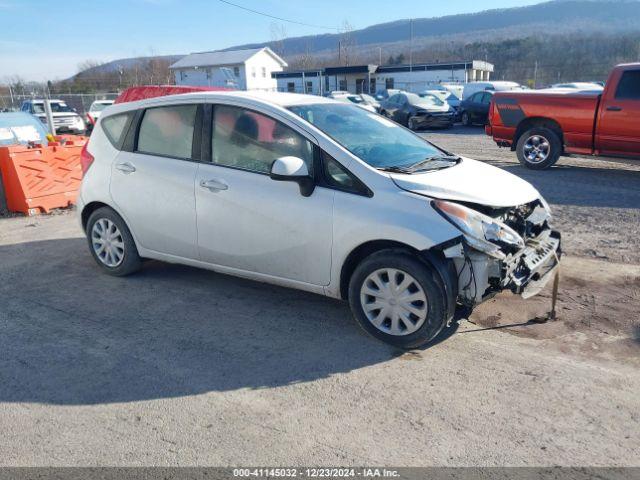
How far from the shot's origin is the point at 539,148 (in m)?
11.2

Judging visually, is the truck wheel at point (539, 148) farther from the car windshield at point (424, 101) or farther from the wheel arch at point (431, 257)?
the car windshield at point (424, 101)

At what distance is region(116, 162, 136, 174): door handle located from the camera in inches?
209

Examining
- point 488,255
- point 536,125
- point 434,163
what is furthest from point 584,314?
point 536,125

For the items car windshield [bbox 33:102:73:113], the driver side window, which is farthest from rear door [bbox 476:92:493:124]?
the driver side window

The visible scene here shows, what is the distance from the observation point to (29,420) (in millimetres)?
3301

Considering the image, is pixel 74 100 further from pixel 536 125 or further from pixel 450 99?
pixel 536 125

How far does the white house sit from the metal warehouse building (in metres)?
8.66

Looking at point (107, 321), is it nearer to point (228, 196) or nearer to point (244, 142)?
point (228, 196)

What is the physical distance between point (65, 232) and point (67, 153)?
6.90 feet

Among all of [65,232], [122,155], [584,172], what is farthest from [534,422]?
[584,172]

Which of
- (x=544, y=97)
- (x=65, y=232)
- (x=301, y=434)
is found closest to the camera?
(x=301, y=434)

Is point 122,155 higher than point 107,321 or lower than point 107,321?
higher

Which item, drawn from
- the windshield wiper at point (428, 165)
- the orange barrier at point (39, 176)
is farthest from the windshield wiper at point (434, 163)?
the orange barrier at point (39, 176)

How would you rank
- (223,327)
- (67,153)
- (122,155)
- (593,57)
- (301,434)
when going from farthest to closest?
(593,57), (67,153), (122,155), (223,327), (301,434)
